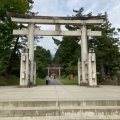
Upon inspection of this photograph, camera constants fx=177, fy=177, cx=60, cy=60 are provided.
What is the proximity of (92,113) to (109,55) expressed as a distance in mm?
14948

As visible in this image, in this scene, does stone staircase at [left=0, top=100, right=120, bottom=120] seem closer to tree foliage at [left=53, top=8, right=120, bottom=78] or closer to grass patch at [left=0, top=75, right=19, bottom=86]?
tree foliage at [left=53, top=8, right=120, bottom=78]

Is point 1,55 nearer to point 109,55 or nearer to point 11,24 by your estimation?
point 11,24

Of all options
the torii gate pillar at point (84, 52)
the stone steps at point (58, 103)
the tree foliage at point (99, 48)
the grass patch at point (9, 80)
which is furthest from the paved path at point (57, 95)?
the grass patch at point (9, 80)

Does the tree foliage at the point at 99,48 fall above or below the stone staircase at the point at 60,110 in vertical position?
above

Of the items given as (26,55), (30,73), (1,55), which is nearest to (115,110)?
(26,55)

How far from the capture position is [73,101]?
547cm

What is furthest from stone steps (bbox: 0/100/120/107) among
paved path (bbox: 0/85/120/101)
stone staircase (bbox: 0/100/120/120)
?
paved path (bbox: 0/85/120/101)

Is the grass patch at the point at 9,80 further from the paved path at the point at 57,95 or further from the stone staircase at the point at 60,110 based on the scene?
the stone staircase at the point at 60,110

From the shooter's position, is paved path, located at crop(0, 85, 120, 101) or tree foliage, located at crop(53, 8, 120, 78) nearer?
paved path, located at crop(0, 85, 120, 101)

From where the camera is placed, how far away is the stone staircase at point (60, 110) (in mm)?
4992

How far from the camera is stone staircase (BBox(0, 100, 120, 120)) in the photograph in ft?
16.4

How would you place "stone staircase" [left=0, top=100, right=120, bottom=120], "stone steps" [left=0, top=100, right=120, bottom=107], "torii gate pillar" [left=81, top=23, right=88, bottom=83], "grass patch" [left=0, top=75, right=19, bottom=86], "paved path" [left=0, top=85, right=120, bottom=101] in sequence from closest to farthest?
"stone staircase" [left=0, top=100, right=120, bottom=120]
"stone steps" [left=0, top=100, right=120, bottom=107]
"paved path" [left=0, top=85, right=120, bottom=101]
"torii gate pillar" [left=81, top=23, right=88, bottom=83]
"grass patch" [left=0, top=75, right=19, bottom=86]

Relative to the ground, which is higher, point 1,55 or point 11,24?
point 11,24

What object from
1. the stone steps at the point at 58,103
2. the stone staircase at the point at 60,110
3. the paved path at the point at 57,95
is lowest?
the stone staircase at the point at 60,110
